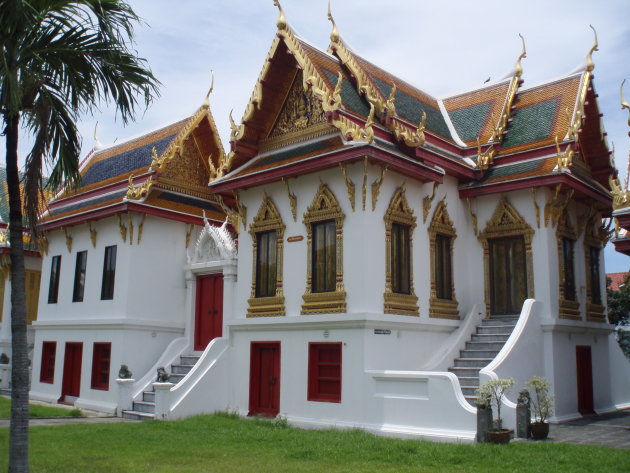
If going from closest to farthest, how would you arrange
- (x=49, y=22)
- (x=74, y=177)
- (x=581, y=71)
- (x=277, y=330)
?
(x=49, y=22) < (x=74, y=177) < (x=277, y=330) < (x=581, y=71)

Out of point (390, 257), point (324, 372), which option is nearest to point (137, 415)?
point (324, 372)

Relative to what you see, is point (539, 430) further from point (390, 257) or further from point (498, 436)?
point (390, 257)

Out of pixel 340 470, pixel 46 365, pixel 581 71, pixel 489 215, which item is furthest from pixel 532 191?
pixel 46 365

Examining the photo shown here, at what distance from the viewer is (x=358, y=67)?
48.7 feet

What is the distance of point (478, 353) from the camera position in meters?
13.6

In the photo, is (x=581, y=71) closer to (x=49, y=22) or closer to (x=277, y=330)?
(x=277, y=330)

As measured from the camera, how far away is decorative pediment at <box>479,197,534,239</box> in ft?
48.2

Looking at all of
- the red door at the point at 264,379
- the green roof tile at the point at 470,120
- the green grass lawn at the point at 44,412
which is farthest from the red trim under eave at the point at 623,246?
the green grass lawn at the point at 44,412

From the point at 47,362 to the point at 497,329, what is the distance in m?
12.4

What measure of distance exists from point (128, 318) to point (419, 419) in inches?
330

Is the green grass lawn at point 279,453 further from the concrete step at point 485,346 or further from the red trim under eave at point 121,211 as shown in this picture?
the red trim under eave at point 121,211

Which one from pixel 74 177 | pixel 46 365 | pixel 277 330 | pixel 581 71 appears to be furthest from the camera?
pixel 46 365

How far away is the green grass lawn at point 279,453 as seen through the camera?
8.58 metres

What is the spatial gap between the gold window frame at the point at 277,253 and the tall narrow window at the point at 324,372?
123 centimetres
